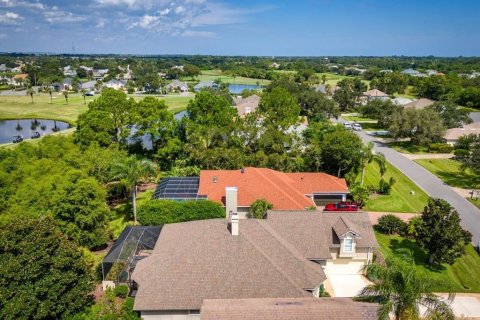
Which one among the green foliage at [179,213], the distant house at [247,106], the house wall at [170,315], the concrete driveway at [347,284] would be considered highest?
the distant house at [247,106]

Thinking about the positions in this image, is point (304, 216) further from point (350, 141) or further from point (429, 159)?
point (429, 159)

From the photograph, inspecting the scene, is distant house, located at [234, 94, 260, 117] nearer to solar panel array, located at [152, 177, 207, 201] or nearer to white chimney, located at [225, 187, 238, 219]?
solar panel array, located at [152, 177, 207, 201]

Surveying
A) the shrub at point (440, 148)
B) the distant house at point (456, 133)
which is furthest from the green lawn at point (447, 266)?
the distant house at point (456, 133)

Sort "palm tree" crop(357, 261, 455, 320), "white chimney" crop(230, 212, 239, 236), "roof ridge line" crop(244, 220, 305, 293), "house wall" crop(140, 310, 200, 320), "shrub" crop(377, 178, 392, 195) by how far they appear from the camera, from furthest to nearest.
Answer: "shrub" crop(377, 178, 392, 195) → "white chimney" crop(230, 212, 239, 236) → "roof ridge line" crop(244, 220, 305, 293) → "house wall" crop(140, 310, 200, 320) → "palm tree" crop(357, 261, 455, 320)

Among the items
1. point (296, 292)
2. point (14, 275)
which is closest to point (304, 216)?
point (296, 292)

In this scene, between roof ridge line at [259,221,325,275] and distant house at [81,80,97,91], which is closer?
roof ridge line at [259,221,325,275]

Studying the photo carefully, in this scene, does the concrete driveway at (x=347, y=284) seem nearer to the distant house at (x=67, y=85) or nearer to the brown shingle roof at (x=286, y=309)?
the brown shingle roof at (x=286, y=309)

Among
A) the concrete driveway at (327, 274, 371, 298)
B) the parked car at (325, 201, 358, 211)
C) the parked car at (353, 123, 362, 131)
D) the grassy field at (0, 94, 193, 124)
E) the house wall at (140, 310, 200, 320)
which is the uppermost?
the grassy field at (0, 94, 193, 124)

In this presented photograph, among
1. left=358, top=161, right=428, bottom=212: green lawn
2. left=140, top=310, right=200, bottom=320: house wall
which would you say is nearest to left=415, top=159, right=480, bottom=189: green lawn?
left=358, top=161, right=428, bottom=212: green lawn

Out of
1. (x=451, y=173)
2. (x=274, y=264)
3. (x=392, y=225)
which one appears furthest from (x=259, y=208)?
(x=451, y=173)
